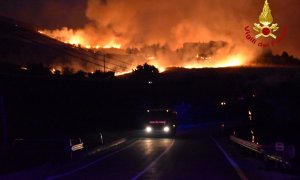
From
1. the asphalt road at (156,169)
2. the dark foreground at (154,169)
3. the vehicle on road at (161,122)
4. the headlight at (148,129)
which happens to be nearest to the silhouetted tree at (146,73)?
the vehicle on road at (161,122)

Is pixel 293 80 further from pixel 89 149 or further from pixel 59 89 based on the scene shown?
pixel 89 149

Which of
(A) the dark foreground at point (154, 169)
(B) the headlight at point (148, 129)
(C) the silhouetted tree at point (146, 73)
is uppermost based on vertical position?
(C) the silhouetted tree at point (146, 73)

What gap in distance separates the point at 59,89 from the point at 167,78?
82.6 m

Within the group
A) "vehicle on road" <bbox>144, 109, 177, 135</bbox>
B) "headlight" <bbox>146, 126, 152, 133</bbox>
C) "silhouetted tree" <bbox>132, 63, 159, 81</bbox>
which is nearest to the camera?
"vehicle on road" <bbox>144, 109, 177, 135</bbox>

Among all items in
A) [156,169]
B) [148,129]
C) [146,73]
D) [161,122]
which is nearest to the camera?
[156,169]

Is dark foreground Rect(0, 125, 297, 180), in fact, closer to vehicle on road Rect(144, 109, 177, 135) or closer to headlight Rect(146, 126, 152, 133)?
vehicle on road Rect(144, 109, 177, 135)

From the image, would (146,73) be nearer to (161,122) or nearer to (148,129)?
(148,129)

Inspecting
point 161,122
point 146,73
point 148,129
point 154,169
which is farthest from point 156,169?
point 146,73

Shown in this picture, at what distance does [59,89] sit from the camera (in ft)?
251

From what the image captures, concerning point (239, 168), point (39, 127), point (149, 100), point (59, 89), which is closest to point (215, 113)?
point (149, 100)

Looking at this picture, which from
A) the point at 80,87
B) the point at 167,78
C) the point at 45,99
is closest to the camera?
the point at 45,99

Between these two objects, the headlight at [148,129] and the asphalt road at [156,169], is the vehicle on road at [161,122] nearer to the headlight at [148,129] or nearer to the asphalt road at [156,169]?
the headlight at [148,129]

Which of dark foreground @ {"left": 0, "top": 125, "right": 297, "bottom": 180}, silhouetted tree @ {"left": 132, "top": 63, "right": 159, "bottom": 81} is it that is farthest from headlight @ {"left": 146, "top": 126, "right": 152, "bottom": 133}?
silhouetted tree @ {"left": 132, "top": 63, "right": 159, "bottom": 81}

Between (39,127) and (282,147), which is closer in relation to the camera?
(282,147)
